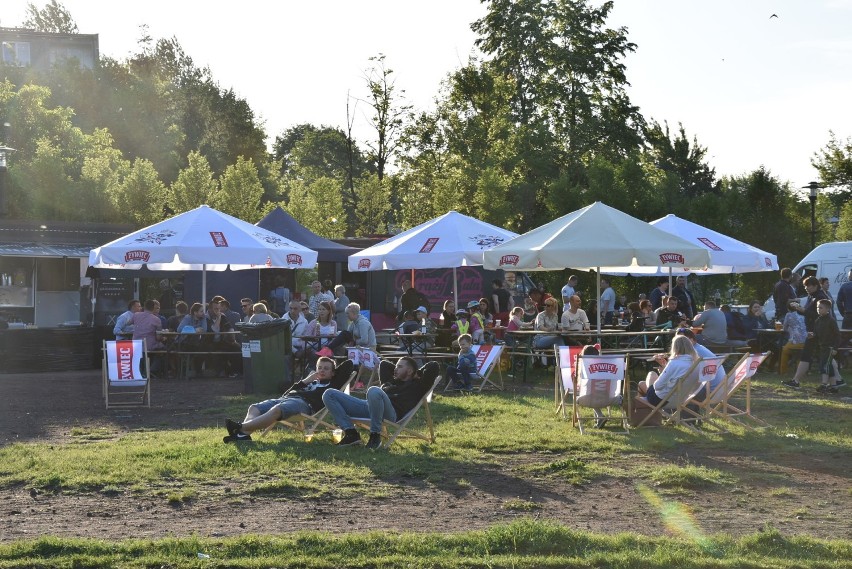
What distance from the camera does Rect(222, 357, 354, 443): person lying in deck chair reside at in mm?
10578

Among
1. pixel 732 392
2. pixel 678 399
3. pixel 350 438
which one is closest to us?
pixel 350 438

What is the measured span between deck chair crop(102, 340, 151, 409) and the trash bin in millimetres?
1497

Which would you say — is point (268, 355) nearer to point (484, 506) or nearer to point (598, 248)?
point (598, 248)

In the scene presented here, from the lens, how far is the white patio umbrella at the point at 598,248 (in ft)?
49.0

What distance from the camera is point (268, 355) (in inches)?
613

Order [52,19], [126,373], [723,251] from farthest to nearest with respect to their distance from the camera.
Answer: [52,19]
[723,251]
[126,373]

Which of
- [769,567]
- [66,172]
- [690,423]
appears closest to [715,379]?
[690,423]

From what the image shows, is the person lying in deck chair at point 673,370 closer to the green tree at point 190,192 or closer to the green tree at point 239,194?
the green tree at point 239,194

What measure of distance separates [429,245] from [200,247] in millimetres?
4055

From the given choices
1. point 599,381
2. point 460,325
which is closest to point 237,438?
point 599,381

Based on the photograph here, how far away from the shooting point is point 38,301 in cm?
2397

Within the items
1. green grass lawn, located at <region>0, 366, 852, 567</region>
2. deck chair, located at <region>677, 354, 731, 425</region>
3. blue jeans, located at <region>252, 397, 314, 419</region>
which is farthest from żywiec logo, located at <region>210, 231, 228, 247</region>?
deck chair, located at <region>677, 354, 731, 425</region>

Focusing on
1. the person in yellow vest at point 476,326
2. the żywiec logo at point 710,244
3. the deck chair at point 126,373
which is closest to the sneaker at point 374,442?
the deck chair at point 126,373

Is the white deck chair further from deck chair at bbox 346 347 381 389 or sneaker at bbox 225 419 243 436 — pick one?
deck chair at bbox 346 347 381 389
